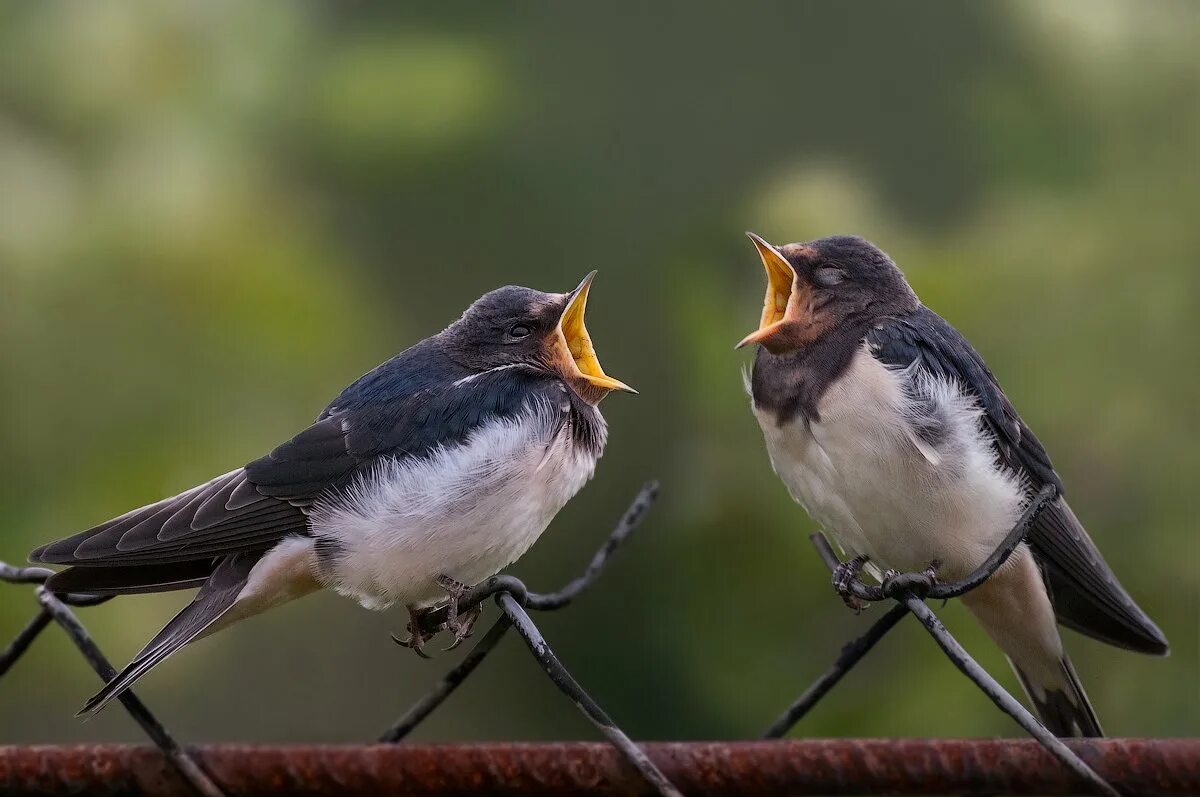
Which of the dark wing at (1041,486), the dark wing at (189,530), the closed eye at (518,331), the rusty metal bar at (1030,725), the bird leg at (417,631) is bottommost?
the dark wing at (1041,486)

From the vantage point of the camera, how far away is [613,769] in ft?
1.87

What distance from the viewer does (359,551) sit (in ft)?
2.85

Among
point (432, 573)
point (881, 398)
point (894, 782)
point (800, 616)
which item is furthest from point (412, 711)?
point (800, 616)

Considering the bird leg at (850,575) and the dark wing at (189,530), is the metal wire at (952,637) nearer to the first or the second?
the bird leg at (850,575)

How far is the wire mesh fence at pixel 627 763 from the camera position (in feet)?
1.74

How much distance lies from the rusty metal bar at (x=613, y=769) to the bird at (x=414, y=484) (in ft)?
0.45

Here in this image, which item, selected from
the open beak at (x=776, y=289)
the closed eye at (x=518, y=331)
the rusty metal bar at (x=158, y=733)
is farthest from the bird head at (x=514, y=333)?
the rusty metal bar at (x=158, y=733)

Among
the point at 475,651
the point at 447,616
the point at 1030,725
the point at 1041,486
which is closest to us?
the point at 1030,725

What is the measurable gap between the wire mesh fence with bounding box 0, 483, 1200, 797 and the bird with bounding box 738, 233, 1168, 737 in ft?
0.91

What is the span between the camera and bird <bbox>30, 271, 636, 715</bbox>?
0.80 meters

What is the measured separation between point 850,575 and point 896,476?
3.4 inches

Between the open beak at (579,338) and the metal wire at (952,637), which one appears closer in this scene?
the metal wire at (952,637)

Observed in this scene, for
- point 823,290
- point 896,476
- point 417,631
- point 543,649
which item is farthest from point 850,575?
point 543,649

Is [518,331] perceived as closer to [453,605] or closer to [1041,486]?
[453,605]
